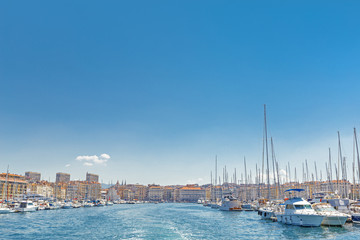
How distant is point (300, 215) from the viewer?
38.7 meters

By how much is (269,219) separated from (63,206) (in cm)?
8029

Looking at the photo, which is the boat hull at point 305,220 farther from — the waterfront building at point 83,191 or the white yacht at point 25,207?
the waterfront building at point 83,191

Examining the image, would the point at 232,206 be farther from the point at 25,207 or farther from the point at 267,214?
the point at 25,207

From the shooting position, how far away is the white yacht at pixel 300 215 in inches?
1480

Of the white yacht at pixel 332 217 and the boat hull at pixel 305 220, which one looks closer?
the white yacht at pixel 332 217

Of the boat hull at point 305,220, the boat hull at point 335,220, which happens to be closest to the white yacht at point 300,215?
the boat hull at point 305,220

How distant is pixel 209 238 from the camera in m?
33.4

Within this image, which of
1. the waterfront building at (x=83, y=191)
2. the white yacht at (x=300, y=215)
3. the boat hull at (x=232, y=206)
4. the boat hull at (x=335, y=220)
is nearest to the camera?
the boat hull at (x=335, y=220)

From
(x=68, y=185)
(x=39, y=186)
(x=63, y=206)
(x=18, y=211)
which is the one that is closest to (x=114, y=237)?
(x=18, y=211)

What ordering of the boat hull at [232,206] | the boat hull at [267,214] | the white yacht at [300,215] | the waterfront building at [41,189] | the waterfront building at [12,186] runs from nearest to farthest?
the white yacht at [300,215] → the boat hull at [267,214] → the boat hull at [232,206] → the waterfront building at [12,186] → the waterfront building at [41,189]

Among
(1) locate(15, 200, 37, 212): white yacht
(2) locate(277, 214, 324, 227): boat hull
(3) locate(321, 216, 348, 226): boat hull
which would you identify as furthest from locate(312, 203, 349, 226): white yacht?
(1) locate(15, 200, 37, 212): white yacht

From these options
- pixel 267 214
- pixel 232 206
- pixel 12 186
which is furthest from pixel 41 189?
pixel 267 214

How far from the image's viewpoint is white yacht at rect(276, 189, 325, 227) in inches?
1480

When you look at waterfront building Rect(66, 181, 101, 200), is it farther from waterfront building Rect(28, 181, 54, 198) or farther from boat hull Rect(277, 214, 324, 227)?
boat hull Rect(277, 214, 324, 227)
